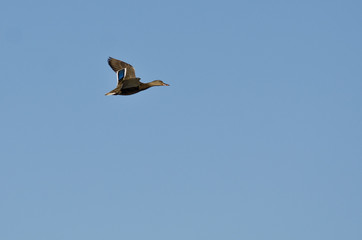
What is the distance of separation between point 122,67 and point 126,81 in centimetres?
516

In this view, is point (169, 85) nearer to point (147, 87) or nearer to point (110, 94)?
point (147, 87)

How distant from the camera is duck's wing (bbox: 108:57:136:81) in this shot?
190ft

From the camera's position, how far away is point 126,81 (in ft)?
180

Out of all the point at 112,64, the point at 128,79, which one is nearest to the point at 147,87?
the point at 128,79

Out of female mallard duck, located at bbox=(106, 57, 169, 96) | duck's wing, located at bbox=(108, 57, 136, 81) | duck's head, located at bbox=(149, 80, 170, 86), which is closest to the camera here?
female mallard duck, located at bbox=(106, 57, 169, 96)

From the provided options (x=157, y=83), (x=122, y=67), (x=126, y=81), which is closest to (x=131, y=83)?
(x=126, y=81)

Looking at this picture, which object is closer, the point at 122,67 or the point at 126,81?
the point at 126,81

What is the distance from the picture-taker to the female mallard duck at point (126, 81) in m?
53.2

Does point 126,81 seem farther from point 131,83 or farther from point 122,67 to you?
point 122,67

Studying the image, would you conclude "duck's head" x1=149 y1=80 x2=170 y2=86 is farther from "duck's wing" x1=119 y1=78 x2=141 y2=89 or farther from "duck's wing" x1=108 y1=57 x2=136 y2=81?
"duck's wing" x1=108 y1=57 x2=136 y2=81

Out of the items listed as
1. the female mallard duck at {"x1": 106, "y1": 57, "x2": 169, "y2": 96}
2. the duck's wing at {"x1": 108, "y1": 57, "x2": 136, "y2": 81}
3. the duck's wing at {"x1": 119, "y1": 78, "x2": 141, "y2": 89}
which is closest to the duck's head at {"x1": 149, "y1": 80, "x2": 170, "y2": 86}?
the female mallard duck at {"x1": 106, "y1": 57, "x2": 169, "y2": 96}

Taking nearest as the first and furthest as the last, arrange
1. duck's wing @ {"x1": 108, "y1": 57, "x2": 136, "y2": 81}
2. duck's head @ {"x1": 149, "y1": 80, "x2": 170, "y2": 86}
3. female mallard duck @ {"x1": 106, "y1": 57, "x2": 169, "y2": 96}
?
female mallard duck @ {"x1": 106, "y1": 57, "x2": 169, "y2": 96}, duck's head @ {"x1": 149, "y1": 80, "x2": 170, "y2": 86}, duck's wing @ {"x1": 108, "y1": 57, "x2": 136, "y2": 81}

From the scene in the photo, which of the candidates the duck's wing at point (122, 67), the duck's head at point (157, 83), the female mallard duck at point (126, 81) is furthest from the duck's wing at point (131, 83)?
the duck's wing at point (122, 67)

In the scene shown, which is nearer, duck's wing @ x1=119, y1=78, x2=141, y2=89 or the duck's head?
duck's wing @ x1=119, y1=78, x2=141, y2=89
